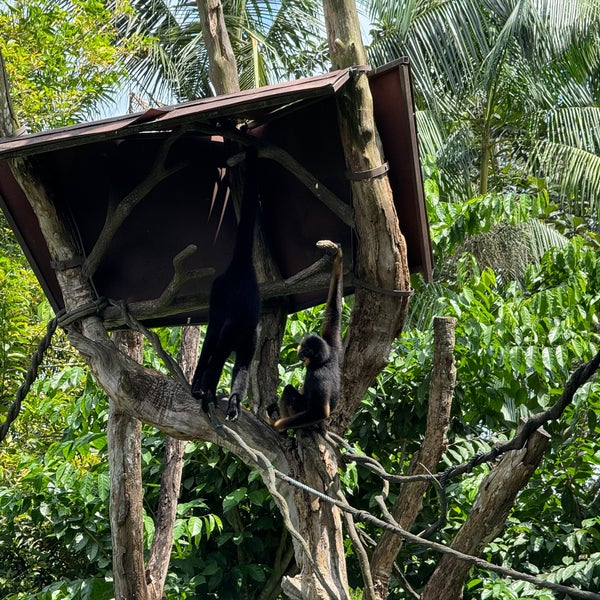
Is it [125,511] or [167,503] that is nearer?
[125,511]

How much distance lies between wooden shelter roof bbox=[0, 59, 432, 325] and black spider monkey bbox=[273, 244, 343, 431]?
0.89 feet

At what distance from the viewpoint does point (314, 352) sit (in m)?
5.03

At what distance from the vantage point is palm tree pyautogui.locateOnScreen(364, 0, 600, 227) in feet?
40.0

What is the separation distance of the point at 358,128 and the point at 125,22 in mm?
11207

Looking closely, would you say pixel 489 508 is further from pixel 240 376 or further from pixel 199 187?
pixel 199 187

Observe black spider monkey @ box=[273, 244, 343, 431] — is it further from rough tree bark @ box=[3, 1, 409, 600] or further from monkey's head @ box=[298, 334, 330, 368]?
rough tree bark @ box=[3, 1, 409, 600]

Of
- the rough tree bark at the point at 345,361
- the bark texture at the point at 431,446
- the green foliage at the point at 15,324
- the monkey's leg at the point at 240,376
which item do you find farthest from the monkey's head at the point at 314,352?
the green foliage at the point at 15,324

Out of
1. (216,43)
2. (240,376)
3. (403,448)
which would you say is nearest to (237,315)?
(240,376)

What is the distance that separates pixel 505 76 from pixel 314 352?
28.4ft

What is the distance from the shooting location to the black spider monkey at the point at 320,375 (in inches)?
180

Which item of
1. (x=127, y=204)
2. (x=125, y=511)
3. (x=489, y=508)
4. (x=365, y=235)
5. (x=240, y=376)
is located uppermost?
(x=127, y=204)

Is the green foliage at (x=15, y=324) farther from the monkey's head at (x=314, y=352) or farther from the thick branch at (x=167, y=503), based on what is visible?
the monkey's head at (x=314, y=352)

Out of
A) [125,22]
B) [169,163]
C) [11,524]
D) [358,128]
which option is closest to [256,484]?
[11,524]

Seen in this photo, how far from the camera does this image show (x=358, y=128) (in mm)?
4254
